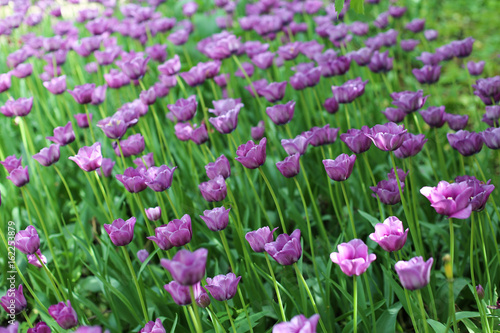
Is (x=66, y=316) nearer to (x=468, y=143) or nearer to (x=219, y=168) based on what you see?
(x=219, y=168)

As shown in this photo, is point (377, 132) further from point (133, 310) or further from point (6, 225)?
point (6, 225)

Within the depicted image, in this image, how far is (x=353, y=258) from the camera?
1.29 m

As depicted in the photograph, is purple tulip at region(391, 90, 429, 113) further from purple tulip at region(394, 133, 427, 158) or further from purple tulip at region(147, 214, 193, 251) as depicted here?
purple tulip at region(147, 214, 193, 251)

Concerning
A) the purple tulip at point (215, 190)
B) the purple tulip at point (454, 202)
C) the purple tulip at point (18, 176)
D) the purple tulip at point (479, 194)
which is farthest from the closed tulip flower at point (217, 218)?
the purple tulip at point (18, 176)

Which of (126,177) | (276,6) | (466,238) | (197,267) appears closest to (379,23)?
(276,6)

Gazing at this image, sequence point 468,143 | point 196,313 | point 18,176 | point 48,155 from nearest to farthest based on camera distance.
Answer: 1. point 196,313
2. point 468,143
3. point 18,176
4. point 48,155

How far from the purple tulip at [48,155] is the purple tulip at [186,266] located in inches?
46.9

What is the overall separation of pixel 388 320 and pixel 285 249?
19.8 inches

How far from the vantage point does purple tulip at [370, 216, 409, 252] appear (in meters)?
1.29

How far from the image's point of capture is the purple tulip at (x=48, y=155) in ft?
6.57

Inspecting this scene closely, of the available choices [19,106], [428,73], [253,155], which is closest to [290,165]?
[253,155]

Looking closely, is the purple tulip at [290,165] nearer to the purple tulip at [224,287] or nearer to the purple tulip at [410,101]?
the purple tulip at [224,287]

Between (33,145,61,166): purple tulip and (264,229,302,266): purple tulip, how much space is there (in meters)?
1.12

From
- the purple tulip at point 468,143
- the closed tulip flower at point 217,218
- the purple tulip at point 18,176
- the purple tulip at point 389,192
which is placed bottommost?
the purple tulip at point 389,192
